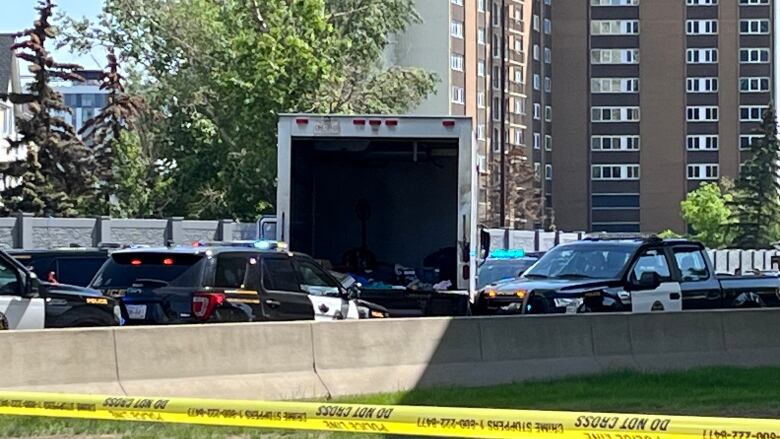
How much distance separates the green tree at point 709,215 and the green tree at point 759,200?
2.43 metres

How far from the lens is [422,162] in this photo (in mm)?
19922

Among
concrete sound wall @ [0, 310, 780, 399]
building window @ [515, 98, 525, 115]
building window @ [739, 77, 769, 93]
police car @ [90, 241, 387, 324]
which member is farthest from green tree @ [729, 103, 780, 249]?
police car @ [90, 241, 387, 324]

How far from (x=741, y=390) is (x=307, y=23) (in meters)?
39.2

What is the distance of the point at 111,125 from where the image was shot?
66125mm

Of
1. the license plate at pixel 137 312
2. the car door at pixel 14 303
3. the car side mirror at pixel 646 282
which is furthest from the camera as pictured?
the car side mirror at pixel 646 282

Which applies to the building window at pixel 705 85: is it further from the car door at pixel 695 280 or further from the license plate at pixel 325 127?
the license plate at pixel 325 127

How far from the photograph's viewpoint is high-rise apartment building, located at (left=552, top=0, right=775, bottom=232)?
107 m

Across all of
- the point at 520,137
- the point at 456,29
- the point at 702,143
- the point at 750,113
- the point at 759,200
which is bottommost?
the point at 759,200

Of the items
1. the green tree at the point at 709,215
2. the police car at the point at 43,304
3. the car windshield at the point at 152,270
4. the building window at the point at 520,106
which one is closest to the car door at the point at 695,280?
the car windshield at the point at 152,270

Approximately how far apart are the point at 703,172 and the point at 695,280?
91250 millimetres

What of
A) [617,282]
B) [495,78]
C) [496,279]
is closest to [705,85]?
[495,78]

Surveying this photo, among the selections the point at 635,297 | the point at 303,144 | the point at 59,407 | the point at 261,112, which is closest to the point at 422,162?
the point at 303,144

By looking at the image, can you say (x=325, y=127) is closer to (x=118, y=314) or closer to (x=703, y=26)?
(x=118, y=314)

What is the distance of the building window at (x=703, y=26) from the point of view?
108m
